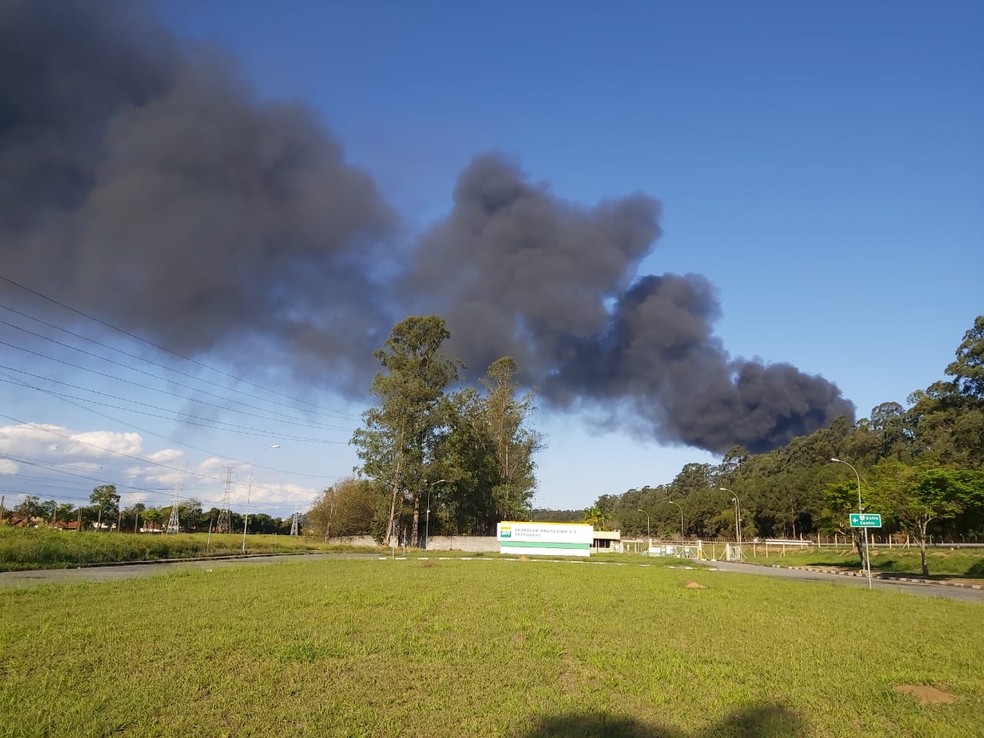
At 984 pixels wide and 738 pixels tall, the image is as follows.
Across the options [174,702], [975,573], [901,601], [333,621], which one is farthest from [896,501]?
[174,702]

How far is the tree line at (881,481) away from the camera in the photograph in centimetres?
5141

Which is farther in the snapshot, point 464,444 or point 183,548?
point 464,444

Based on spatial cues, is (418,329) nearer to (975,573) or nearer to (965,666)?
(975,573)

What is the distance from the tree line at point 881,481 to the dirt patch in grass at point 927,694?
111ft

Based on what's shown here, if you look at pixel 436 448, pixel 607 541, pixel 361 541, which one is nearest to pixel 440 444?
pixel 436 448

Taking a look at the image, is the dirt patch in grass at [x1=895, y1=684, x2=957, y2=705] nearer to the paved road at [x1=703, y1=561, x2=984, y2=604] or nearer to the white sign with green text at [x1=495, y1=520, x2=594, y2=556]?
the paved road at [x1=703, y1=561, x2=984, y2=604]

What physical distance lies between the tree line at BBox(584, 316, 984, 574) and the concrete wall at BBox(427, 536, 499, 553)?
32.5 m

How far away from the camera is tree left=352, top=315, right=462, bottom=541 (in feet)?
239

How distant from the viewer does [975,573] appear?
171 ft

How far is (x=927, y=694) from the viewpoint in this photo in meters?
10.1

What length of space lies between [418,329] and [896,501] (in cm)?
5181

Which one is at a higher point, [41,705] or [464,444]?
[464,444]

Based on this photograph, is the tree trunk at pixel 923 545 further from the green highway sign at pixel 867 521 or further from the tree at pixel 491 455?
the tree at pixel 491 455

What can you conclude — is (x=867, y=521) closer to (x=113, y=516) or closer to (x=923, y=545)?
(x=923, y=545)
